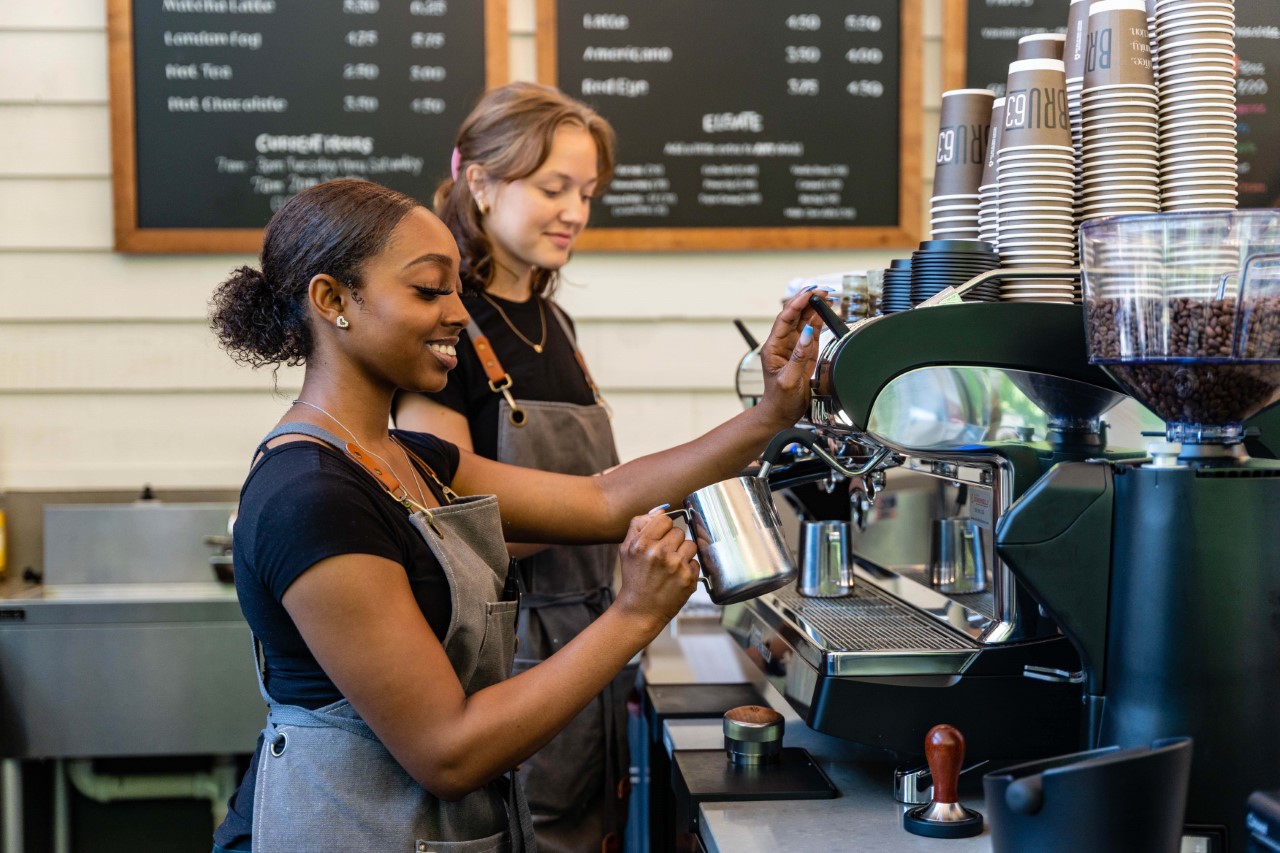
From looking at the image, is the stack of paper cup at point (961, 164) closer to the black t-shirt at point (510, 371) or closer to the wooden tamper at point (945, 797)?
the wooden tamper at point (945, 797)

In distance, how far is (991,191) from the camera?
1341 mm

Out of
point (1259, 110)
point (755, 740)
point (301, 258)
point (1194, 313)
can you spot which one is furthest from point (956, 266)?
point (1259, 110)

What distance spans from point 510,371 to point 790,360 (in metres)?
0.56

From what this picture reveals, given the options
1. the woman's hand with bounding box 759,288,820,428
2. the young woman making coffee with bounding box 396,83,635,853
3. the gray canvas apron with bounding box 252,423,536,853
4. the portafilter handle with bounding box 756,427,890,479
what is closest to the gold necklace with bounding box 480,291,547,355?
the young woman making coffee with bounding box 396,83,635,853

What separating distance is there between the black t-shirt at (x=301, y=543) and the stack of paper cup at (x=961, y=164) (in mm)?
693

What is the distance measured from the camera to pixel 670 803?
1.71 metres

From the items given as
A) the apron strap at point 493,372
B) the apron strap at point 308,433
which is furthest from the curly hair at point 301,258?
the apron strap at point 493,372

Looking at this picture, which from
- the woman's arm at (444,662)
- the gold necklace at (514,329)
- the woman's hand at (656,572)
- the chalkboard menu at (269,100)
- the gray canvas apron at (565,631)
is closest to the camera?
the woman's arm at (444,662)

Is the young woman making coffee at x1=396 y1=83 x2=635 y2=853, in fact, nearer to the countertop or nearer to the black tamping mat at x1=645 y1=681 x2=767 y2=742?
the black tamping mat at x1=645 y1=681 x2=767 y2=742

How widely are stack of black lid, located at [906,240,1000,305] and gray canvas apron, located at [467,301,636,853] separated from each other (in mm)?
792

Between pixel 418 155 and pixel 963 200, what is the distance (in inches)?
61.2

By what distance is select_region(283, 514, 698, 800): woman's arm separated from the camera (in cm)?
108

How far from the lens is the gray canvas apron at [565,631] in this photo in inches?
71.5

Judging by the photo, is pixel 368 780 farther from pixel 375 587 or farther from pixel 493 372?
pixel 493 372
